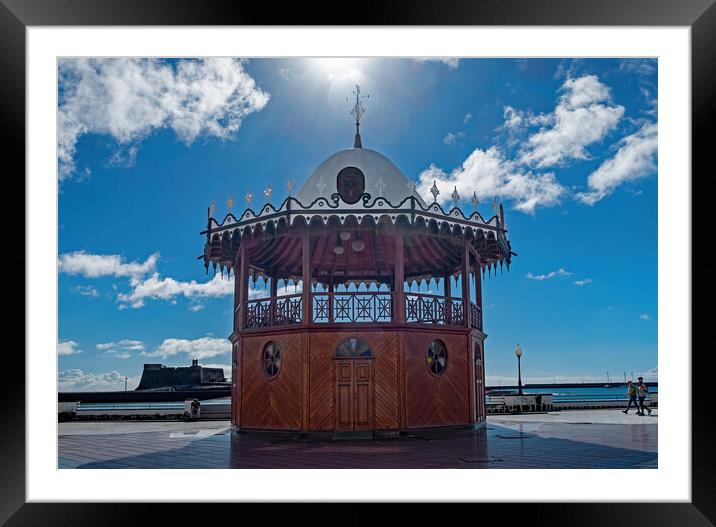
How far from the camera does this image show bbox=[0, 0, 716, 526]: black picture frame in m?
9.08

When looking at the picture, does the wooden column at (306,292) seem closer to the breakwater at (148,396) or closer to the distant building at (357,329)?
the distant building at (357,329)

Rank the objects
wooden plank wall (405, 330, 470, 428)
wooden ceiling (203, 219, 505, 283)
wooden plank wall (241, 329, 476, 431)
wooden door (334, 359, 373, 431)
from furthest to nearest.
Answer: wooden ceiling (203, 219, 505, 283), wooden plank wall (405, 330, 470, 428), wooden plank wall (241, 329, 476, 431), wooden door (334, 359, 373, 431)

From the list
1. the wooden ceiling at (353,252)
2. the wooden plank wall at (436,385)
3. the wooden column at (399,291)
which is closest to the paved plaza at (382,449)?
the wooden plank wall at (436,385)

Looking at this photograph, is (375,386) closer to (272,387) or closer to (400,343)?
(400,343)

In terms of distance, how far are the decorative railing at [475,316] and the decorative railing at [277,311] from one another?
505 cm

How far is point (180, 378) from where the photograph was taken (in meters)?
70.7

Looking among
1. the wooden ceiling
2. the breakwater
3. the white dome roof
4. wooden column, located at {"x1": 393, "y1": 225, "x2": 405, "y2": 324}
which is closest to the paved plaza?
wooden column, located at {"x1": 393, "y1": 225, "x2": 405, "y2": 324}

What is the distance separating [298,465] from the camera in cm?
1221

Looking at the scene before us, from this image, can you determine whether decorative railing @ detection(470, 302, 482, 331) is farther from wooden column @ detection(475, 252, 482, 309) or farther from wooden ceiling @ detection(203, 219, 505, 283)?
wooden ceiling @ detection(203, 219, 505, 283)

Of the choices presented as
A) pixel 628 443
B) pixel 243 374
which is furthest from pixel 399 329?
pixel 628 443

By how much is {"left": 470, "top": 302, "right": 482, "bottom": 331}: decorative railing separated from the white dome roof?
11.2ft
